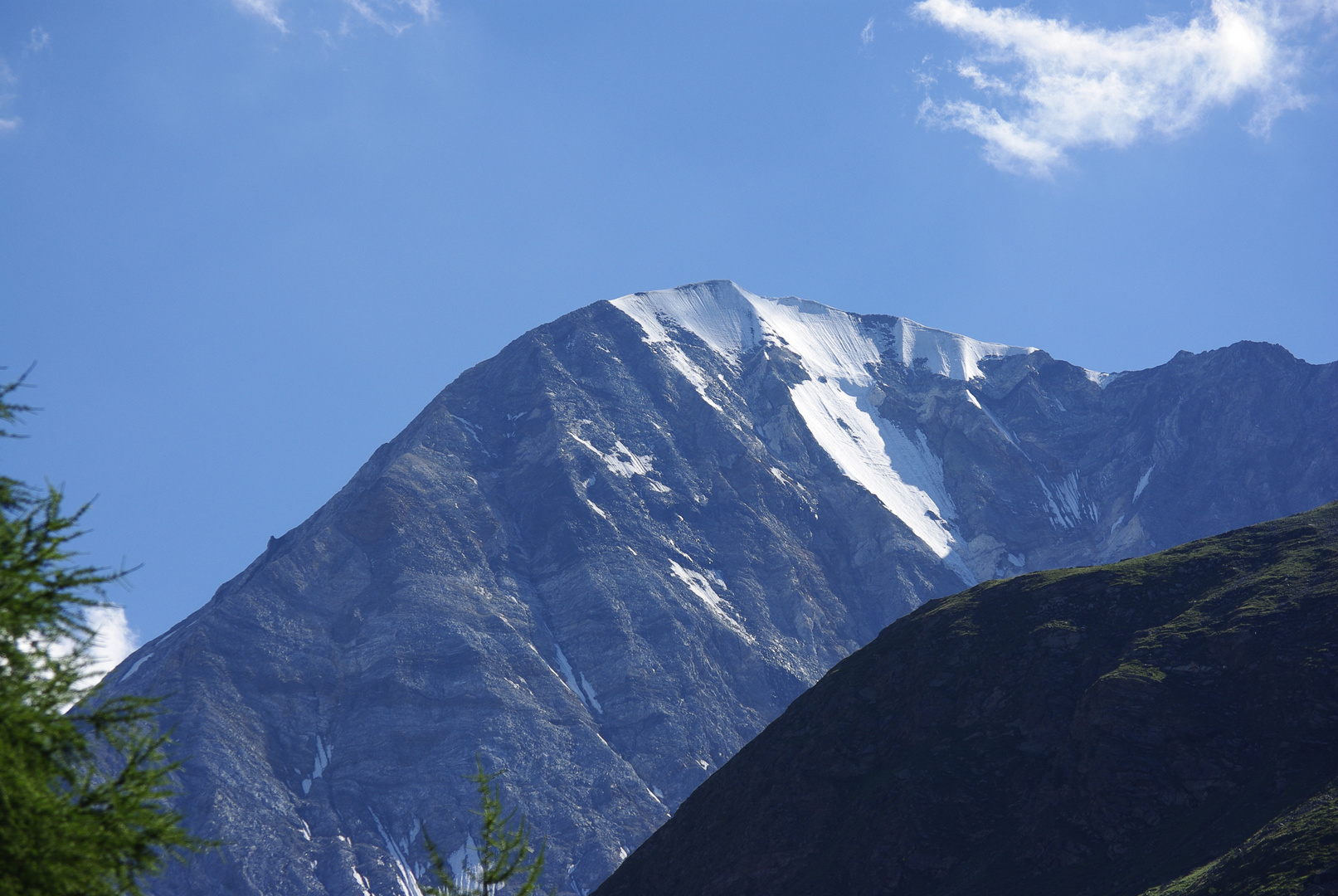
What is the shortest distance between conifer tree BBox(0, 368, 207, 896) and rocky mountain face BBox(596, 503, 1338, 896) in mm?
54389

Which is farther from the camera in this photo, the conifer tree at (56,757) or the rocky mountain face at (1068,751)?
the rocky mountain face at (1068,751)

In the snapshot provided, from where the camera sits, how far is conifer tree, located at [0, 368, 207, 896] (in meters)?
15.0

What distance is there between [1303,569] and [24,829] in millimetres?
94738

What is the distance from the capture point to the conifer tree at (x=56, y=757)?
15000mm

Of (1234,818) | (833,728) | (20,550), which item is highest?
(20,550)

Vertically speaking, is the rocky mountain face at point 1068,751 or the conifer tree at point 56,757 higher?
the conifer tree at point 56,757

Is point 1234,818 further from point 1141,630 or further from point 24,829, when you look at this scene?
point 24,829

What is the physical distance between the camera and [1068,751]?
8181cm

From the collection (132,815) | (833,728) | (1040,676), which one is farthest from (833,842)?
(132,815)

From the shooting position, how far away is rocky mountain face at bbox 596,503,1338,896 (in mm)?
68562

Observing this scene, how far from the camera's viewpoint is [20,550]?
16531 millimetres

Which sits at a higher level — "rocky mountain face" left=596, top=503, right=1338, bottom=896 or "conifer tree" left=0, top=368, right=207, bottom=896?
"conifer tree" left=0, top=368, right=207, bottom=896

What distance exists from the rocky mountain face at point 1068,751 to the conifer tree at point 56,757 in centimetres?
5439

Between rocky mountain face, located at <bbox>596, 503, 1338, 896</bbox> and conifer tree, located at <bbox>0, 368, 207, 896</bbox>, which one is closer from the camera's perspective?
conifer tree, located at <bbox>0, 368, 207, 896</bbox>
